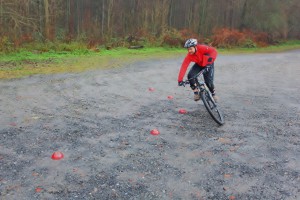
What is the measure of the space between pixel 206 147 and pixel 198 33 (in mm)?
24246

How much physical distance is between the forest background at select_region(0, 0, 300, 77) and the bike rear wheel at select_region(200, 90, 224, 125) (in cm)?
840

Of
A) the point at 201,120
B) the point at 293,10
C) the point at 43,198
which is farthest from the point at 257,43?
the point at 43,198

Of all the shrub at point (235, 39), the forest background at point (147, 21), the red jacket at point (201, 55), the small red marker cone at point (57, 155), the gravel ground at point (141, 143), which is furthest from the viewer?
the shrub at point (235, 39)

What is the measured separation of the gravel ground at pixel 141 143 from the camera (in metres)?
4.13

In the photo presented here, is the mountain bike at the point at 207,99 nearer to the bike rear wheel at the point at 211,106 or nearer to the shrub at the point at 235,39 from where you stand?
the bike rear wheel at the point at 211,106

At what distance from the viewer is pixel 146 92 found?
947cm

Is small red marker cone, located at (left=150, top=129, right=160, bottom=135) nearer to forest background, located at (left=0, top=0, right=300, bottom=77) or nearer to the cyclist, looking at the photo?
the cyclist

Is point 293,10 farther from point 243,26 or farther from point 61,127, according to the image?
point 61,127

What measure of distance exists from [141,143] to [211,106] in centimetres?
208

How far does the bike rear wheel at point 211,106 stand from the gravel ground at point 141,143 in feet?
0.66

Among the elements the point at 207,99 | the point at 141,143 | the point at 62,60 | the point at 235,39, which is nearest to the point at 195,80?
the point at 207,99

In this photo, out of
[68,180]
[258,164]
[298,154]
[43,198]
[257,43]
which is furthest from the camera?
[257,43]

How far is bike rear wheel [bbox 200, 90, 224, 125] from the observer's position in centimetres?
678

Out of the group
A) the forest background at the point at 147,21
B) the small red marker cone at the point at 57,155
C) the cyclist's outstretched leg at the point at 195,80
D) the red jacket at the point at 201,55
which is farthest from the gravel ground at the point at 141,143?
the forest background at the point at 147,21
